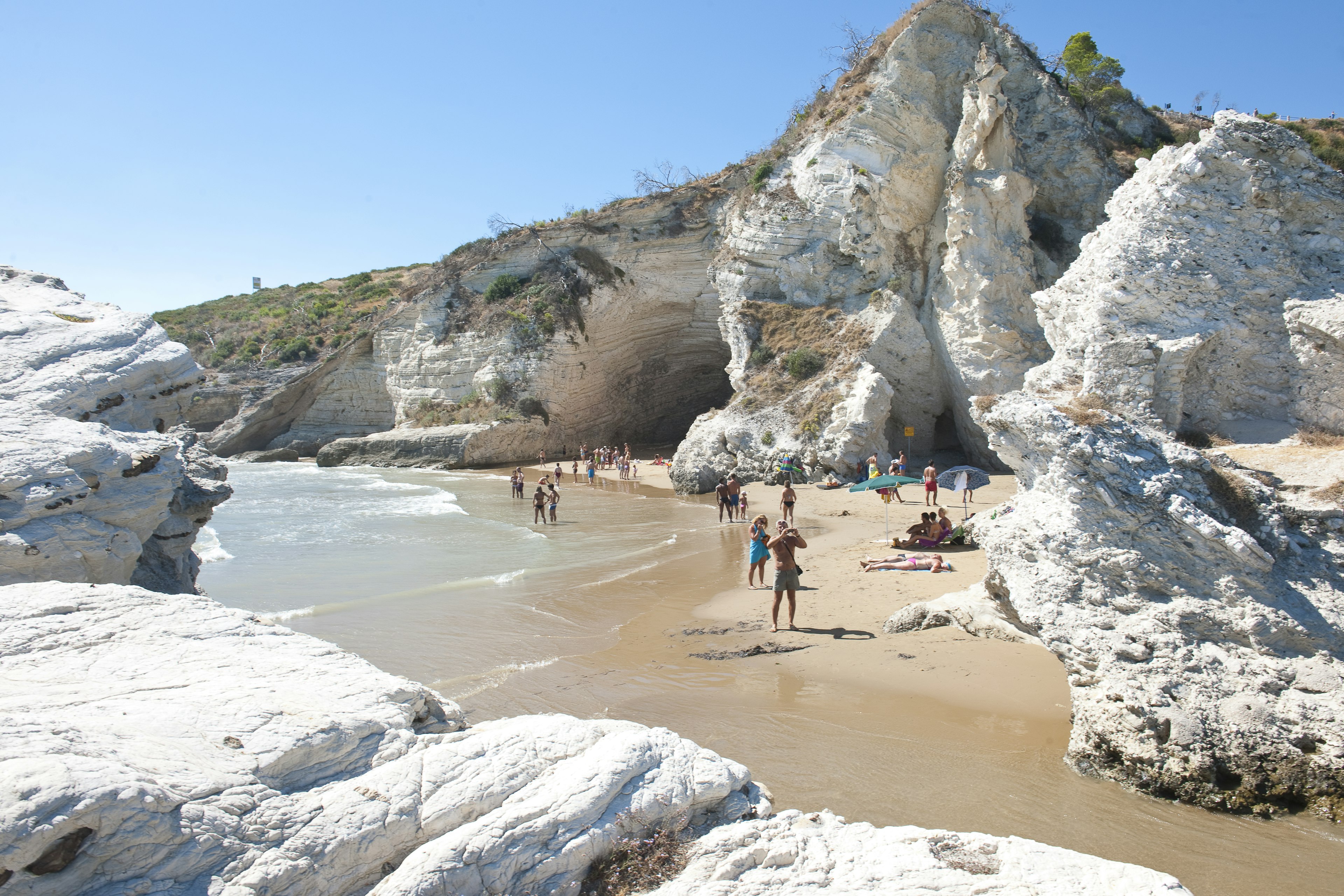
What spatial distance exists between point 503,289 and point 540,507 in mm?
17259

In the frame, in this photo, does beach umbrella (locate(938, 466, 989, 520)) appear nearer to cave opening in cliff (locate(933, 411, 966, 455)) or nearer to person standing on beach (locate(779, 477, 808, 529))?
person standing on beach (locate(779, 477, 808, 529))

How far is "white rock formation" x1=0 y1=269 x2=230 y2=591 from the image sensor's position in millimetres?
5395

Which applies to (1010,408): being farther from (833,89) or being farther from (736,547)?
(833,89)

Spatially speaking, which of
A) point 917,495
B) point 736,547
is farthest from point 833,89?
point 736,547

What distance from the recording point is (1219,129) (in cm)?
785

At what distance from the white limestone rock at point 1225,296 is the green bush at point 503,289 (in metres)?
26.1

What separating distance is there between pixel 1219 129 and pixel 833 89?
19.0m

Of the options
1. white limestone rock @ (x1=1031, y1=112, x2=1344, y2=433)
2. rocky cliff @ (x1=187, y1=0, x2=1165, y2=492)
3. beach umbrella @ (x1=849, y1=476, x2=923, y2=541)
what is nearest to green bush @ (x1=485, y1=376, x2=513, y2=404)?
rocky cliff @ (x1=187, y1=0, x2=1165, y2=492)

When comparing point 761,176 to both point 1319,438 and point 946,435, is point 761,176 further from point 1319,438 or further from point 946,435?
point 1319,438

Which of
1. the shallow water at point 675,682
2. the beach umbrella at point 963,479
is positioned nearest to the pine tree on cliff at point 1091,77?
the beach umbrella at point 963,479

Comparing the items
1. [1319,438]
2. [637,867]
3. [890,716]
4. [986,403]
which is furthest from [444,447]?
Result: [637,867]

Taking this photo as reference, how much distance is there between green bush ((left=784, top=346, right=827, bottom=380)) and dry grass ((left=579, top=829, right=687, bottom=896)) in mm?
19551

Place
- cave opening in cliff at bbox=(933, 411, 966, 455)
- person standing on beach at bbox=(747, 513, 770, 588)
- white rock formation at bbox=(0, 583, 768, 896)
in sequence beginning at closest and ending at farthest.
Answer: white rock formation at bbox=(0, 583, 768, 896) → person standing on beach at bbox=(747, 513, 770, 588) → cave opening in cliff at bbox=(933, 411, 966, 455)

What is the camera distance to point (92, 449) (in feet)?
19.3
